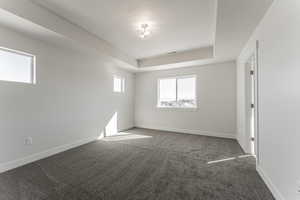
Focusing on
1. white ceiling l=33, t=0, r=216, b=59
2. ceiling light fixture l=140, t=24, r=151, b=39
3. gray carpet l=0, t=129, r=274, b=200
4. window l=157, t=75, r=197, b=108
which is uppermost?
white ceiling l=33, t=0, r=216, b=59

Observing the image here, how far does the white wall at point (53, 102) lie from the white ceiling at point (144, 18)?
89cm

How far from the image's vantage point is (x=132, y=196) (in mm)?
1687

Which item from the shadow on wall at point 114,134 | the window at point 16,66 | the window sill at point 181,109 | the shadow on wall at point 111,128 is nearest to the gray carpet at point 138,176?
the shadow on wall at point 114,134

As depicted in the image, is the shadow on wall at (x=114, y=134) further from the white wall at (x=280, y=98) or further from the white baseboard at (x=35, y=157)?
the white wall at (x=280, y=98)

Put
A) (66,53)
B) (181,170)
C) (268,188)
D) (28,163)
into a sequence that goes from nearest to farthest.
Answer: (268,188)
(181,170)
(28,163)
(66,53)

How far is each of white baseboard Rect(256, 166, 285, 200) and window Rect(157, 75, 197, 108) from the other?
301 centimetres

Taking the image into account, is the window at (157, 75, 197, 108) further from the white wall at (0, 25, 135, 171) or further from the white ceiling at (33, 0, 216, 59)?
the white wall at (0, 25, 135, 171)

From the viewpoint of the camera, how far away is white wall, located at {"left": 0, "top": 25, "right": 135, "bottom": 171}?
237 cm

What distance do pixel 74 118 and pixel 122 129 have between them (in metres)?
2.22

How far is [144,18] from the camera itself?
8.79 ft

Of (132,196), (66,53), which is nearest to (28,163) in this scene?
(132,196)

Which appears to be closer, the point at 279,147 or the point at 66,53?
the point at 279,147

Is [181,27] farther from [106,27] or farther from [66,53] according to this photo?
[66,53]

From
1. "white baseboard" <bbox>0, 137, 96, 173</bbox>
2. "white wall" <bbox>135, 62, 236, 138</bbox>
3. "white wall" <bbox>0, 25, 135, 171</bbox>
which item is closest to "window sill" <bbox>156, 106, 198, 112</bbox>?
"white wall" <bbox>135, 62, 236, 138</bbox>
